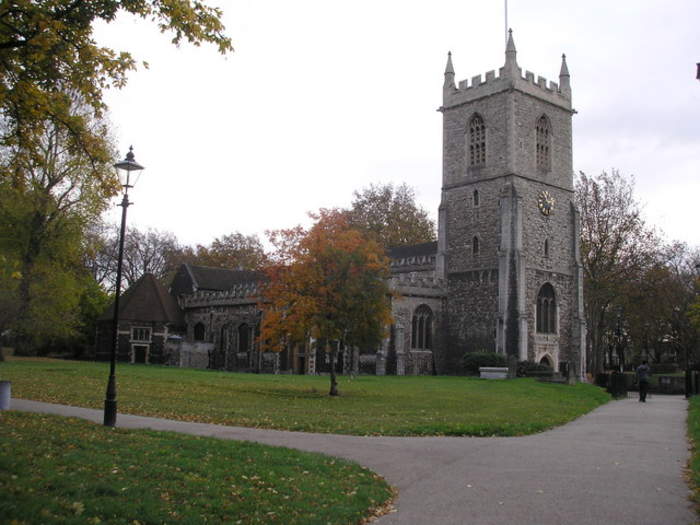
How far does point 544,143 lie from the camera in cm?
5153

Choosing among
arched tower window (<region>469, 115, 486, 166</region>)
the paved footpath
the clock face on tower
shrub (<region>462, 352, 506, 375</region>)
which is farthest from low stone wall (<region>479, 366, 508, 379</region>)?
the paved footpath

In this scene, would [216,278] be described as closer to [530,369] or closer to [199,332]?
[199,332]

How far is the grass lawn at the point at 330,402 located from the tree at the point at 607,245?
21170mm

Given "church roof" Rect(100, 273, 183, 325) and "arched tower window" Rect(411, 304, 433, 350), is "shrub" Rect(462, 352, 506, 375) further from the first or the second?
"church roof" Rect(100, 273, 183, 325)

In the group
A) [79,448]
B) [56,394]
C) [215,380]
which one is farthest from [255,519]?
[215,380]

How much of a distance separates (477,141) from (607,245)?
1207 cm

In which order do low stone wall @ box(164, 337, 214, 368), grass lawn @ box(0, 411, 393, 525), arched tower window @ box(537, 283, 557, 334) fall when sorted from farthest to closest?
low stone wall @ box(164, 337, 214, 368) → arched tower window @ box(537, 283, 557, 334) → grass lawn @ box(0, 411, 393, 525)

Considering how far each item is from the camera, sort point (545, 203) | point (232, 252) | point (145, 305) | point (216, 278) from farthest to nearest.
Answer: point (232, 252), point (216, 278), point (145, 305), point (545, 203)

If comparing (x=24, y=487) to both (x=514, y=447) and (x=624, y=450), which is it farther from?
(x=624, y=450)

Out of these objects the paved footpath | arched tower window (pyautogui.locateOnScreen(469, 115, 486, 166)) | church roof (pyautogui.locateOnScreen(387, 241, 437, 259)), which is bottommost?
the paved footpath

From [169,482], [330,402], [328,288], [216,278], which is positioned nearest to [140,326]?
[216,278]

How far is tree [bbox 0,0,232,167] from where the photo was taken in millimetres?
9992

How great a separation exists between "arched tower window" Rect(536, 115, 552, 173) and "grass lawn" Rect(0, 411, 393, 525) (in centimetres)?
4328

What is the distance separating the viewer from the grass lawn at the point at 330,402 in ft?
54.0
